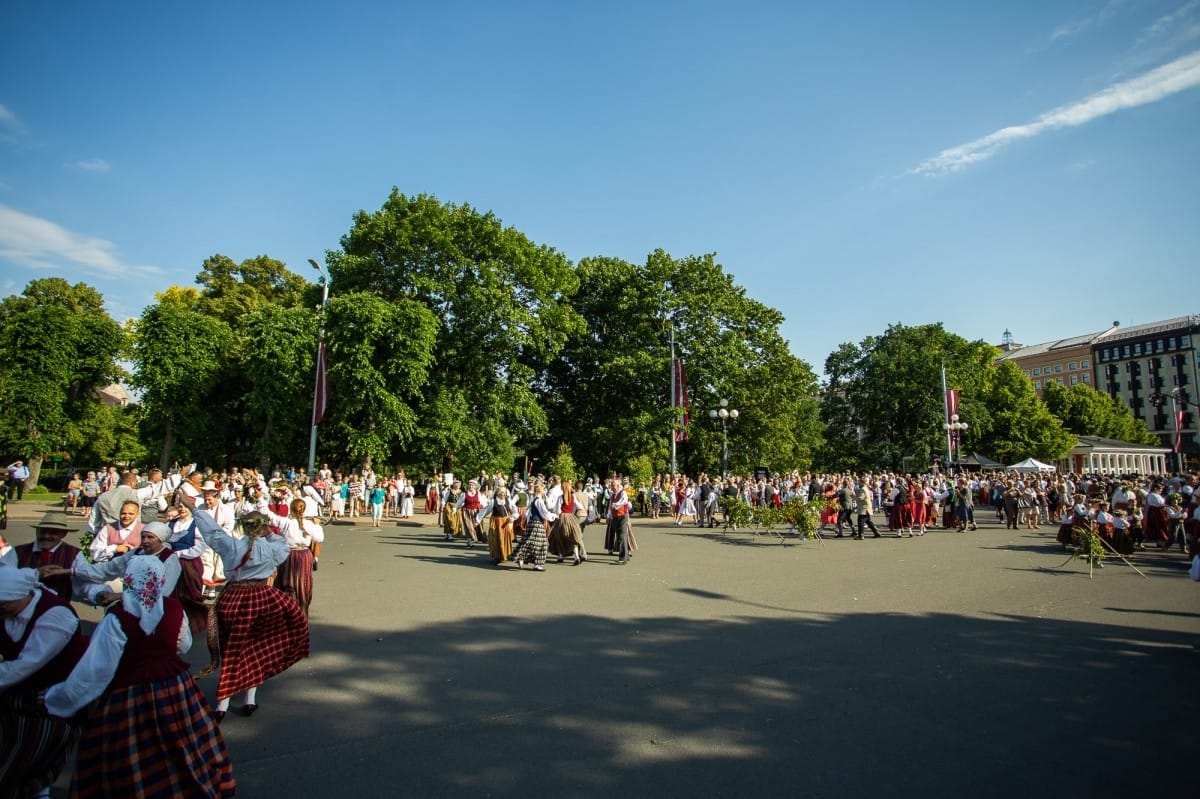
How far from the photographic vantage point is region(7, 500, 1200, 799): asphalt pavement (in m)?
4.55

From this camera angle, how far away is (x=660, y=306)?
37906 millimetres

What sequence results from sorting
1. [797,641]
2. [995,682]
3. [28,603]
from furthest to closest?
[797,641] → [995,682] → [28,603]

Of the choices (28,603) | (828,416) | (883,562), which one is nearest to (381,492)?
(883,562)

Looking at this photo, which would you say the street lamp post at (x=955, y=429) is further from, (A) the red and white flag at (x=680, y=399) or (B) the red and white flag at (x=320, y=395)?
(B) the red and white flag at (x=320, y=395)

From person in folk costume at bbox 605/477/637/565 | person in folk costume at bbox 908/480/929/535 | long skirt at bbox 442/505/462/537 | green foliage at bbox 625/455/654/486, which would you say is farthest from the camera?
green foliage at bbox 625/455/654/486

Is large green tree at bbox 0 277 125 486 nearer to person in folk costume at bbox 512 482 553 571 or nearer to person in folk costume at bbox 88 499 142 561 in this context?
person in folk costume at bbox 512 482 553 571

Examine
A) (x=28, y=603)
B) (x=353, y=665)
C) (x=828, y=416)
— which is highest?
(x=828, y=416)

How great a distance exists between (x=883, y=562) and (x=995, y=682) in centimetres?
894

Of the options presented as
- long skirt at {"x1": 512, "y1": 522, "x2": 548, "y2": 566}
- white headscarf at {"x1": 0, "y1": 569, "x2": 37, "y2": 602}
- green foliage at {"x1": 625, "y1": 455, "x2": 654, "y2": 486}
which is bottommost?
long skirt at {"x1": 512, "y1": 522, "x2": 548, "y2": 566}

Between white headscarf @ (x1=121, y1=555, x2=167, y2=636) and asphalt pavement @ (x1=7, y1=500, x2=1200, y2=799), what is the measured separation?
143cm

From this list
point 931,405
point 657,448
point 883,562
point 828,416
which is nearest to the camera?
point 883,562

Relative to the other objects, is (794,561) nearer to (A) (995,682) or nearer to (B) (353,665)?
(A) (995,682)

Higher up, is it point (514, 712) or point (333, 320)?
point (333, 320)

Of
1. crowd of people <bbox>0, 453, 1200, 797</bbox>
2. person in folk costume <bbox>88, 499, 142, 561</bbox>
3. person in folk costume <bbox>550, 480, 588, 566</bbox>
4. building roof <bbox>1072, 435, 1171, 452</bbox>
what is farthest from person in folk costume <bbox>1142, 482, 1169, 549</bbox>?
building roof <bbox>1072, 435, 1171, 452</bbox>
